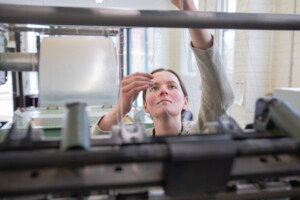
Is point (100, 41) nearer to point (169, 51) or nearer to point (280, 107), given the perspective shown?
point (169, 51)

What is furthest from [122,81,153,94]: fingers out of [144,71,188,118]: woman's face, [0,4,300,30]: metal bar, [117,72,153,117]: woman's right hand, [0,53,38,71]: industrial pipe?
[0,53,38,71]: industrial pipe

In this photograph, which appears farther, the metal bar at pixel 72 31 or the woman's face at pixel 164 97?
the metal bar at pixel 72 31

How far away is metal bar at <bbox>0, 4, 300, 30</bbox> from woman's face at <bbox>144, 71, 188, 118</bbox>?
0.48 m

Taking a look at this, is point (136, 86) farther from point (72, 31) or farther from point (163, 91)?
point (72, 31)

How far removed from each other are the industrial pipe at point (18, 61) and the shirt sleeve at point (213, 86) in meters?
1.49

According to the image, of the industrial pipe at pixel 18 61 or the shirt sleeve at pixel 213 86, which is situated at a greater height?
the industrial pipe at pixel 18 61

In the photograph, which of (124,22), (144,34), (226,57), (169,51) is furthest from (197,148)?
(144,34)

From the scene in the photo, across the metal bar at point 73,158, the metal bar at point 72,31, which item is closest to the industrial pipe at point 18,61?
the metal bar at point 72,31

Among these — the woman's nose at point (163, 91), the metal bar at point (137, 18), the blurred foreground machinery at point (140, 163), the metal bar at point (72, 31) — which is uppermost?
the metal bar at point (72, 31)

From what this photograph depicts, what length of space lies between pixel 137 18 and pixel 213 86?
58 cm

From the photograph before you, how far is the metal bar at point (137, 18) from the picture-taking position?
402mm

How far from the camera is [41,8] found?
0.40 meters

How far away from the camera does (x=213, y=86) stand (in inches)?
37.2

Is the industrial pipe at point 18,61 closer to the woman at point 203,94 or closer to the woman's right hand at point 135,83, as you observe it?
the woman at point 203,94
